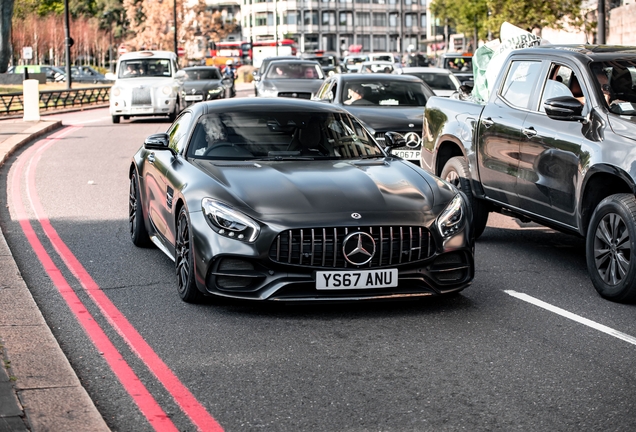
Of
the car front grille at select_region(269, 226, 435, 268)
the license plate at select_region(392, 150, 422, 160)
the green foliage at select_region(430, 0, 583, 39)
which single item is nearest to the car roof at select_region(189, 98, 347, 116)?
the car front grille at select_region(269, 226, 435, 268)

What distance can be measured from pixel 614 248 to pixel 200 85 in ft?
97.8

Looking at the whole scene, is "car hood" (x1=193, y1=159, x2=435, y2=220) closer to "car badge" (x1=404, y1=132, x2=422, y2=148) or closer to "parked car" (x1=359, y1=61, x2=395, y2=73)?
"car badge" (x1=404, y1=132, x2=422, y2=148)

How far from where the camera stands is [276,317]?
7.25 metres

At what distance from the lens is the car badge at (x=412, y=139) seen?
1591cm

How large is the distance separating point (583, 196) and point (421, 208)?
160 cm

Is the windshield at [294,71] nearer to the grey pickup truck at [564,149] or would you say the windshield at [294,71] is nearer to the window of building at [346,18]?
the grey pickup truck at [564,149]

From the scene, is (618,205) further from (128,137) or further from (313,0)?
(313,0)

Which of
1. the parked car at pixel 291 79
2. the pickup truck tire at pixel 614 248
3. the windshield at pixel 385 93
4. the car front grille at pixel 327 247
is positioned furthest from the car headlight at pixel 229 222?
the parked car at pixel 291 79

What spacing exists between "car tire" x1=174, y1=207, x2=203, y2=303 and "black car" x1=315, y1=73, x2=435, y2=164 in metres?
8.27

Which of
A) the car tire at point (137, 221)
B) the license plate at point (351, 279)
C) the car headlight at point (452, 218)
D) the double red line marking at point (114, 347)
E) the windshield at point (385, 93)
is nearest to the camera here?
the double red line marking at point (114, 347)

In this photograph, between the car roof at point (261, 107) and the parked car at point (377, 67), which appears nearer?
the car roof at point (261, 107)

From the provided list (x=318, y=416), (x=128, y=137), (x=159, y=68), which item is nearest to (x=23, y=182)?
(x=128, y=137)

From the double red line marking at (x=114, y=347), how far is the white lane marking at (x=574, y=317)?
2.75 meters

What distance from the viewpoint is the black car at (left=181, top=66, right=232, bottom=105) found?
119ft
